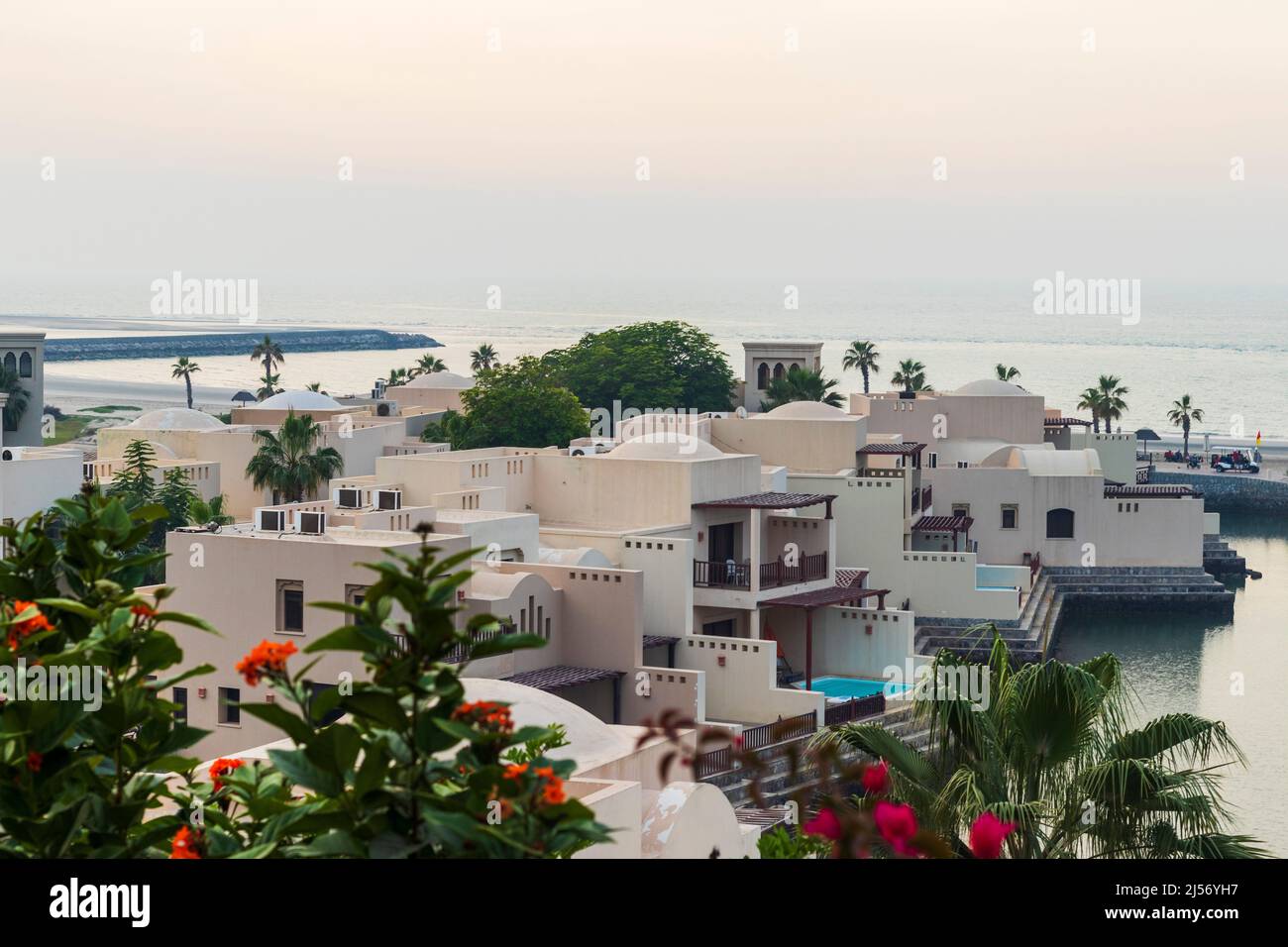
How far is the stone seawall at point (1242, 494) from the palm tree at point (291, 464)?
135 feet

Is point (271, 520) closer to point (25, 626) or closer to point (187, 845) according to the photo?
point (25, 626)

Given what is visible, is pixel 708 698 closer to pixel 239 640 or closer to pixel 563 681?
pixel 563 681

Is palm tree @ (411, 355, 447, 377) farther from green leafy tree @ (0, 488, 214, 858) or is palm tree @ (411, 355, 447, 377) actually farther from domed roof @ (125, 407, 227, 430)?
green leafy tree @ (0, 488, 214, 858)

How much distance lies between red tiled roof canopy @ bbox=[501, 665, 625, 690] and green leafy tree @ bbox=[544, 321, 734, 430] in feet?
119

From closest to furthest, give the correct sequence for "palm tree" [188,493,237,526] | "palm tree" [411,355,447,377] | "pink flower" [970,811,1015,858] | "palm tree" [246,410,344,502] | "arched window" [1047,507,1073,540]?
"pink flower" [970,811,1015,858], "palm tree" [188,493,237,526], "palm tree" [246,410,344,502], "arched window" [1047,507,1073,540], "palm tree" [411,355,447,377]

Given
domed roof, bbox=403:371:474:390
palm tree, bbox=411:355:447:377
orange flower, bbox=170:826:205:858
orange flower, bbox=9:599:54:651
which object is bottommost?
orange flower, bbox=170:826:205:858

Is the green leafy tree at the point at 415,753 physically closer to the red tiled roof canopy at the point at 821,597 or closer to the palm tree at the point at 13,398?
the red tiled roof canopy at the point at 821,597

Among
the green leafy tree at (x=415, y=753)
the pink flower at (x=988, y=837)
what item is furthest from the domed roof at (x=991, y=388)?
the green leafy tree at (x=415, y=753)

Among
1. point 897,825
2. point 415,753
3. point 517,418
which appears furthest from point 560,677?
point 517,418

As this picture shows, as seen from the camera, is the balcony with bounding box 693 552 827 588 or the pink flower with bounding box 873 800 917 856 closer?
the pink flower with bounding box 873 800 917 856

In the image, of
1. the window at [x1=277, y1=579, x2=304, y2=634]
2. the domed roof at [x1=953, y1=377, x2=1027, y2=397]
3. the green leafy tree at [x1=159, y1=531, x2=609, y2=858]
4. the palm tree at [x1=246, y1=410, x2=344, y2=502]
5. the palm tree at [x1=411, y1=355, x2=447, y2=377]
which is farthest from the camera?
the palm tree at [x1=411, y1=355, x2=447, y2=377]

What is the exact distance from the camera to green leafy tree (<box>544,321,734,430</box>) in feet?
206

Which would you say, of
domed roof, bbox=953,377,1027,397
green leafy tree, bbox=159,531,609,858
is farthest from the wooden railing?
green leafy tree, bbox=159,531,609,858
